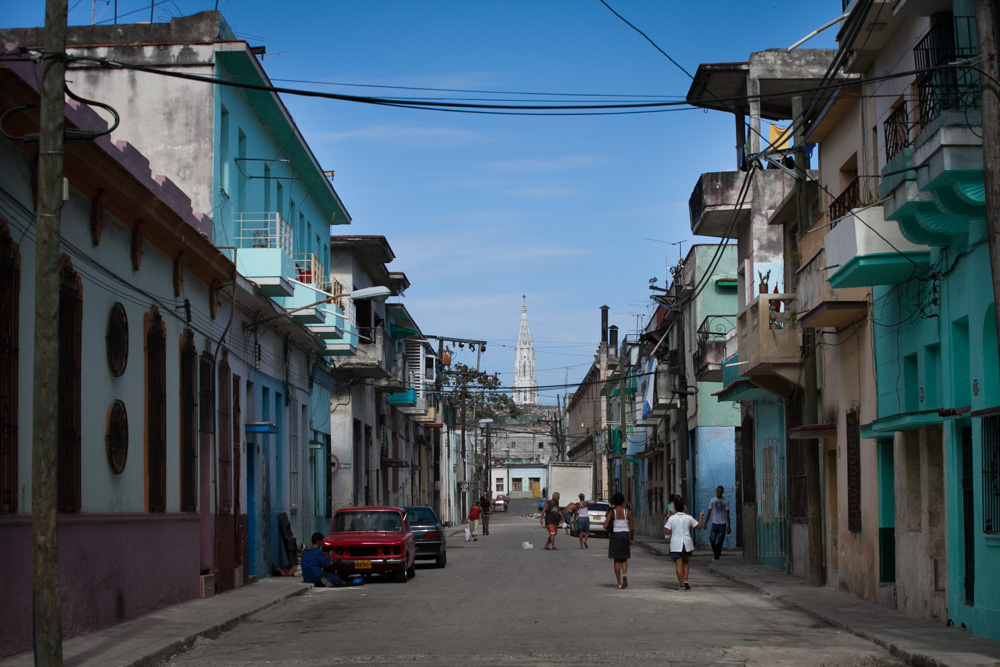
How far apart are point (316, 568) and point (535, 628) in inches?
376

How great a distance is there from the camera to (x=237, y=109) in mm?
25578

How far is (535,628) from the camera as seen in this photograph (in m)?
15.1

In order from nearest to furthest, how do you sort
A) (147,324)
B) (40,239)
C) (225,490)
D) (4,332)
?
1. (40,239)
2. (4,332)
3. (147,324)
4. (225,490)

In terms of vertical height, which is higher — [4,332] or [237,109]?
[237,109]

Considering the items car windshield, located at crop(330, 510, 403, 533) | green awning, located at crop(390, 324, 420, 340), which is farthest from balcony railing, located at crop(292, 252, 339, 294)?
green awning, located at crop(390, 324, 420, 340)

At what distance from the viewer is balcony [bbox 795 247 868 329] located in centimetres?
1892

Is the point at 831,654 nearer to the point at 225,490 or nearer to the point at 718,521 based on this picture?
the point at 225,490

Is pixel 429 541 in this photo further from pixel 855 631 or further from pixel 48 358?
pixel 48 358

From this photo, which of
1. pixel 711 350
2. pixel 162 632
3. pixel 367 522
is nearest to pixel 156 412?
pixel 162 632

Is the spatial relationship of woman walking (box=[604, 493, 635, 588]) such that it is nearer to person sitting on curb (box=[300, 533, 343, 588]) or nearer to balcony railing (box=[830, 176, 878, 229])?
person sitting on curb (box=[300, 533, 343, 588])

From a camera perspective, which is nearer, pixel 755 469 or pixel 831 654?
pixel 831 654

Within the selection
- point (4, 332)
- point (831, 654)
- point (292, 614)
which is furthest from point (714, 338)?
point (4, 332)

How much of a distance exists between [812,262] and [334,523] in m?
11.4

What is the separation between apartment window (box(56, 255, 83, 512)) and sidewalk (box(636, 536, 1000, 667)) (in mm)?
9336
